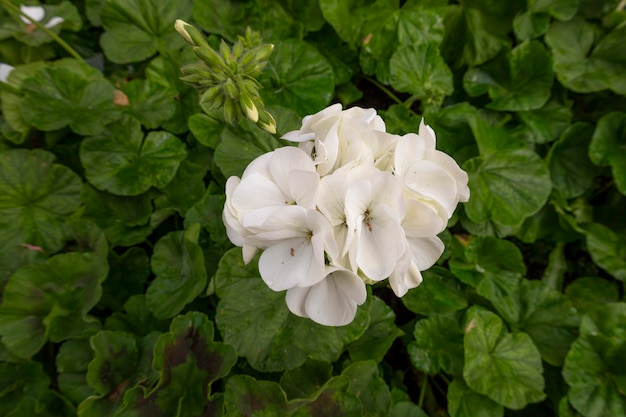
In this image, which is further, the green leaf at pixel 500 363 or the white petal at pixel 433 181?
the green leaf at pixel 500 363

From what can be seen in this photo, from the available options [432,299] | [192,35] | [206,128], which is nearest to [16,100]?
[206,128]

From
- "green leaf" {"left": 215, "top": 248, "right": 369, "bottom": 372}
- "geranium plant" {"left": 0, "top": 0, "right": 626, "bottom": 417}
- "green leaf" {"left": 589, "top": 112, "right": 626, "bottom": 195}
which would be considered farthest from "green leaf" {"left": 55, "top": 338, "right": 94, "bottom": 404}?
"green leaf" {"left": 589, "top": 112, "right": 626, "bottom": 195}

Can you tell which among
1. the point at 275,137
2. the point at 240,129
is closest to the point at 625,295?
the point at 275,137

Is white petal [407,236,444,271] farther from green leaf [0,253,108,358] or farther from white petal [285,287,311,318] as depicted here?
green leaf [0,253,108,358]

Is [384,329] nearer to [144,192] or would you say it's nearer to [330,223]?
[330,223]

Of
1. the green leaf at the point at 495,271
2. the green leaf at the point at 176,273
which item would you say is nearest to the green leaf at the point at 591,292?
the green leaf at the point at 495,271

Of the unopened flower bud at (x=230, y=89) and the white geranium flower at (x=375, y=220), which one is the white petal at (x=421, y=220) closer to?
the white geranium flower at (x=375, y=220)

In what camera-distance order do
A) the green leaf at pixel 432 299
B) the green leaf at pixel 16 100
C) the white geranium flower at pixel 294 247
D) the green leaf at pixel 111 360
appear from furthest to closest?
the green leaf at pixel 16 100, the green leaf at pixel 432 299, the green leaf at pixel 111 360, the white geranium flower at pixel 294 247
